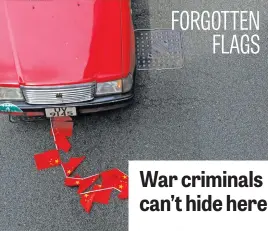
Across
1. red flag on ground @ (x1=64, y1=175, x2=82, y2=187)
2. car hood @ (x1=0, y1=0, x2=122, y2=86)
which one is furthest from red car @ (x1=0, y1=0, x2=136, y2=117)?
red flag on ground @ (x1=64, y1=175, x2=82, y2=187)

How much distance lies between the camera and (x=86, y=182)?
5.01 m

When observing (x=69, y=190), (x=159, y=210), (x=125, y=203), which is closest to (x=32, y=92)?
(x=69, y=190)

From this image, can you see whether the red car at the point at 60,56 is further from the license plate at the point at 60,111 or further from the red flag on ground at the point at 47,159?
the red flag on ground at the point at 47,159

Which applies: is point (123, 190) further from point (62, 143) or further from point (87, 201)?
point (62, 143)

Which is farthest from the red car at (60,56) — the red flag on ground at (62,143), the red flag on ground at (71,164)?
the red flag on ground at (71,164)

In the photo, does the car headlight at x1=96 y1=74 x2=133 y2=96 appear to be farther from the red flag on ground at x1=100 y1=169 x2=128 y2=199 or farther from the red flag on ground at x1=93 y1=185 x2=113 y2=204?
the red flag on ground at x1=93 y1=185 x2=113 y2=204

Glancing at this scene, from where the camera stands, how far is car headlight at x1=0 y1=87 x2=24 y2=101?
14.4ft

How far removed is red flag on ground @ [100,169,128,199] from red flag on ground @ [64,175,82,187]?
0.83 ft

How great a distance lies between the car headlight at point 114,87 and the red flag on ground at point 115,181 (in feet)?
3.18

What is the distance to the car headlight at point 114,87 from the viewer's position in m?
4.49

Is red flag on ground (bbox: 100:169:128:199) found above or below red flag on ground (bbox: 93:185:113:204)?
above

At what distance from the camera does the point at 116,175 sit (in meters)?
5.04

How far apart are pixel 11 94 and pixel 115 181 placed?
4.79 feet

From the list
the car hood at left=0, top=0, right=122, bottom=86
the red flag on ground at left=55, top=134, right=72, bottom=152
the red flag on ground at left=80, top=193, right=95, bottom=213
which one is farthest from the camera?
the red flag on ground at left=55, top=134, right=72, bottom=152
